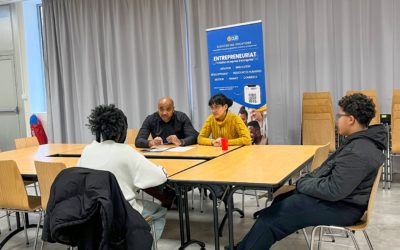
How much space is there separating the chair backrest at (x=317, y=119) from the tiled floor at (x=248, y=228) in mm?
→ 1014

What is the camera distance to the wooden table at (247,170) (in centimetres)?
242

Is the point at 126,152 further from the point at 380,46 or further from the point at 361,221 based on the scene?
the point at 380,46

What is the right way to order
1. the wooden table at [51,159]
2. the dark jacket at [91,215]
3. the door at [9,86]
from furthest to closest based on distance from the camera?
1. the door at [9,86]
2. the wooden table at [51,159]
3. the dark jacket at [91,215]

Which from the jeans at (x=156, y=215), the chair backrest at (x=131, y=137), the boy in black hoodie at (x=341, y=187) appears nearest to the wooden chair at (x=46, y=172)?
the jeans at (x=156, y=215)

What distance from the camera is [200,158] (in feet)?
11.1

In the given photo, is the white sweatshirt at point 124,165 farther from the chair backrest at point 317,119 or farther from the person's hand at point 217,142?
the chair backrest at point 317,119

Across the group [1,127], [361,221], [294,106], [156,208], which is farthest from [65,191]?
[1,127]

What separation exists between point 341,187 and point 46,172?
1865 millimetres

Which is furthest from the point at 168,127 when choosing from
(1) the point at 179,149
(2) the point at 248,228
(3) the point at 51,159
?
(2) the point at 248,228

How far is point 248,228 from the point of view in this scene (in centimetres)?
355

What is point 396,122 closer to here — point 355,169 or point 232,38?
point 232,38

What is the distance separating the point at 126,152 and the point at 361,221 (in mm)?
1388

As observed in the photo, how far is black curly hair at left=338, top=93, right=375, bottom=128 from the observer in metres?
2.32

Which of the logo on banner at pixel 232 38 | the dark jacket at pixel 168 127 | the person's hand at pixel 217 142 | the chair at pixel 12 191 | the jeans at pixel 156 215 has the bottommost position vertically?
the jeans at pixel 156 215
